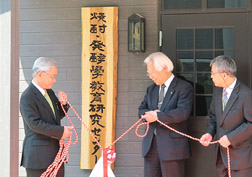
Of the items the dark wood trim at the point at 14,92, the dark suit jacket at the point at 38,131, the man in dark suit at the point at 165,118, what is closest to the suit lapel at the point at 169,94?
the man in dark suit at the point at 165,118

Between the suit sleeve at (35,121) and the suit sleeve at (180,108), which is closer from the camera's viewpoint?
the suit sleeve at (35,121)

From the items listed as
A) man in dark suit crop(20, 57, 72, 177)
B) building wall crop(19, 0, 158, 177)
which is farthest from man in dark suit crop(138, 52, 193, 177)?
man in dark suit crop(20, 57, 72, 177)

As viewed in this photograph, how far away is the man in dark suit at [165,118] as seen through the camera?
445cm

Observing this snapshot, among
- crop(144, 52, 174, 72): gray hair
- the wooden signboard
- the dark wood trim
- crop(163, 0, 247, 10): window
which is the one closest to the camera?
the dark wood trim

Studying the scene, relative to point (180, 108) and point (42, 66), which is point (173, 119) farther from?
point (42, 66)

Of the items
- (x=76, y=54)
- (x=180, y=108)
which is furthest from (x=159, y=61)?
(x=76, y=54)

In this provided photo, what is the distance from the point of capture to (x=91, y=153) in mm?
5207

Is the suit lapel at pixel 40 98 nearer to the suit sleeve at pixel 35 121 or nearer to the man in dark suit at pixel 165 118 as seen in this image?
the suit sleeve at pixel 35 121

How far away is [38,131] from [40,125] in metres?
0.06

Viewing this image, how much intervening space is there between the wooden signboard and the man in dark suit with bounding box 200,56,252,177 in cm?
128

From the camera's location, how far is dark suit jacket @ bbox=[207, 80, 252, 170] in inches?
160

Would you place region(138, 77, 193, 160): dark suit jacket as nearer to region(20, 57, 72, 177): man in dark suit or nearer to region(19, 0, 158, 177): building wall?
region(19, 0, 158, 177): building wall

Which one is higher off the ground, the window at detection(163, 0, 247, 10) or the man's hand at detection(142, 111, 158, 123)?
the window at detection(163, 0, 247, 10)

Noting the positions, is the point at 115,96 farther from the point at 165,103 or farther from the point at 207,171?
the point at 207,171
